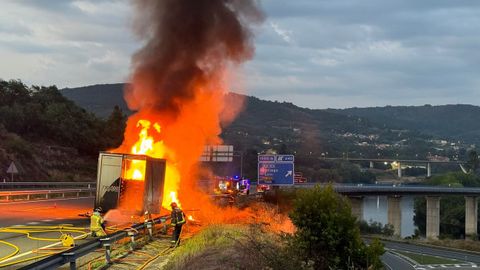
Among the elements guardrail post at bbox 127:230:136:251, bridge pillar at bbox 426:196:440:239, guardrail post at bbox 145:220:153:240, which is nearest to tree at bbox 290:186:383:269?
guardrail post at bbox 145:220:153:240

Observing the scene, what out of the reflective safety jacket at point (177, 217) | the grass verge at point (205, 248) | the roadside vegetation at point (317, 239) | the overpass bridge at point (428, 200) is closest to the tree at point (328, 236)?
the roadside vegetation at point (317, 239)

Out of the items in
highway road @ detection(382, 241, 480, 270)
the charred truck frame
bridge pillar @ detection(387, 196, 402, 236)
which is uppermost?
the charred truck frame

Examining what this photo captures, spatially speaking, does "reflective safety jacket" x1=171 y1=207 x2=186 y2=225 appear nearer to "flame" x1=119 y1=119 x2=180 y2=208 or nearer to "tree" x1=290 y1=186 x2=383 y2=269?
"tree" x1=290 y1=186 x2=383 y2=269

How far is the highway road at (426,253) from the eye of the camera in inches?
1970

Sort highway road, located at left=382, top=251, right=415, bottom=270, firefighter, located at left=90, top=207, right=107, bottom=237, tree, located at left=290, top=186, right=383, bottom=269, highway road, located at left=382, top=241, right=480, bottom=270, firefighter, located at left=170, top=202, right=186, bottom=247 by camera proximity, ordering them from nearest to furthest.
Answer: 1. firefighter, located at left=90, top=207, right=107, bottom=237
2. tree, located at left=290, top=186, right=383, bottom=269
3. firefighter, located at left=170, top=202, right=186, bottom=247
4. highway road, located at left=382, top=251, right=415, bottom=270
5. highway road, located at left=382, top=241, right=480, bottom=270

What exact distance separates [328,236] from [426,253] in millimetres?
48600

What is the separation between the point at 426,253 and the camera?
60.9 metres

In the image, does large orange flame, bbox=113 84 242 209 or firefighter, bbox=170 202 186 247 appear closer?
firefighter, bbox=170 202 186 247

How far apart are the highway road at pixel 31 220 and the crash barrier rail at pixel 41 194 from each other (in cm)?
164

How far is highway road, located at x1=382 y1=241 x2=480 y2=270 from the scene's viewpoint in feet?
164

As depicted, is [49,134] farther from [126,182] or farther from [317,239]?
[317,239]

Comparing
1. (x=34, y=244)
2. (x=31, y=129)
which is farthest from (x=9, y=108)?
(x=34, y=244)

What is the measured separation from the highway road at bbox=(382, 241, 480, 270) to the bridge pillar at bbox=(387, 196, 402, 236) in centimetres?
3021

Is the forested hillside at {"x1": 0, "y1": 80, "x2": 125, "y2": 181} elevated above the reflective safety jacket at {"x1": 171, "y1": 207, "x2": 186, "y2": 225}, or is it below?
above
